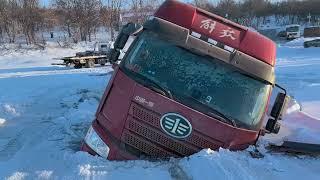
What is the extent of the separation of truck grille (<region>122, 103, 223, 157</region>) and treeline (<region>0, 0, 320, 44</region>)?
153ft

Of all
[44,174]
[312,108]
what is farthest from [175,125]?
[312,108]

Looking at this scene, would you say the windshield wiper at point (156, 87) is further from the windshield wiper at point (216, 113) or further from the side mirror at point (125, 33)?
the side mirror at point (125, 33)

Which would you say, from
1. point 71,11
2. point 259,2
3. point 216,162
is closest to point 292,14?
point 259,2

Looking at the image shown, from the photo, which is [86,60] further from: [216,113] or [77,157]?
[216,113]

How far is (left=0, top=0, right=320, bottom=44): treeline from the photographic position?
182 ft

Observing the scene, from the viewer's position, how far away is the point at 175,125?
21.0 feet

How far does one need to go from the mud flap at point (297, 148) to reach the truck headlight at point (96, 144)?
7.28ft

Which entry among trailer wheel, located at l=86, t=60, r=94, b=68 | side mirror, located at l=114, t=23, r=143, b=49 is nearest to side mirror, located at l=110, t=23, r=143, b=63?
side mirror, located at l=114, t=23, r=143, b=49

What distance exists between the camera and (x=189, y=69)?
6.58 meters

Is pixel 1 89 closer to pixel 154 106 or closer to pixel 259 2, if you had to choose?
pixel 154 106

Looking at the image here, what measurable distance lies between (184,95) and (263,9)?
71.6 meters

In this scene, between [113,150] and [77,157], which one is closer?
[113,150]

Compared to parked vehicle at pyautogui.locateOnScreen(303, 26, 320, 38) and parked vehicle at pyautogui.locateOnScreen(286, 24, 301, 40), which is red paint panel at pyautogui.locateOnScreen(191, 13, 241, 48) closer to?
parked vehicle at pyautogui.locateOnScreen(286, 24, 301, 40)

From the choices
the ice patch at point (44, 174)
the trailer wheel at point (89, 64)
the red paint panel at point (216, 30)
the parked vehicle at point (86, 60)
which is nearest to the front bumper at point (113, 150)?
the ice patch at point (44, 174)
